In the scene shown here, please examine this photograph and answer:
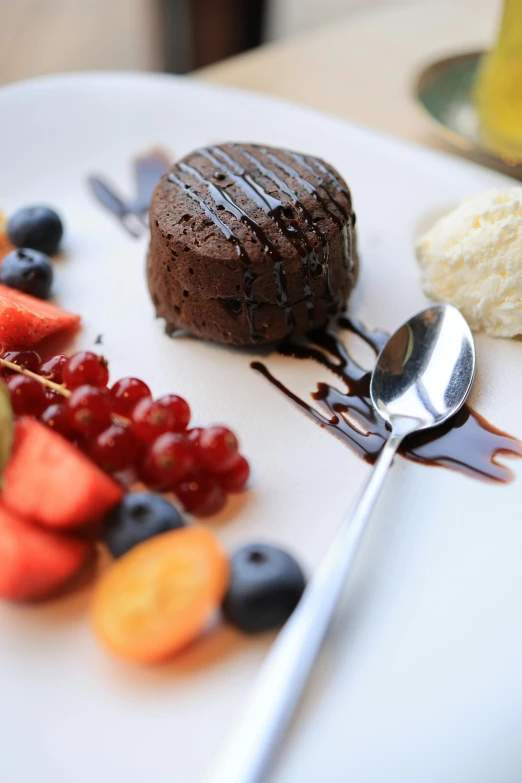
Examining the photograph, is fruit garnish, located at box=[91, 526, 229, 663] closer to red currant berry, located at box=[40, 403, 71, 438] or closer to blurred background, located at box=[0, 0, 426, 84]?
red currant berry, located at box=[40, 403, 71, 438]

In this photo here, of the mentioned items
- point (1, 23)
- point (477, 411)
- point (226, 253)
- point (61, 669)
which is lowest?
point (61, 669)

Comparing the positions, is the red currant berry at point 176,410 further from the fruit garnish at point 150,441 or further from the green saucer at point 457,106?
the green saucer at point 457,106

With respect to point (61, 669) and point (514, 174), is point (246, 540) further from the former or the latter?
point (514, 174)

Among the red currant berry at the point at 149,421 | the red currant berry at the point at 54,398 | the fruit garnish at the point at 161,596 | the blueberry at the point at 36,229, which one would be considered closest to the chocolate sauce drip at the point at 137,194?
the blueberry at the point at 36,229

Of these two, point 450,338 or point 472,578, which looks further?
point 450,338

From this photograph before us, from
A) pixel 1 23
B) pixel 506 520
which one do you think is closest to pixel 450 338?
pixel 506 520

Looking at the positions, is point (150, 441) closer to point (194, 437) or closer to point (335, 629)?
point (194, 437)

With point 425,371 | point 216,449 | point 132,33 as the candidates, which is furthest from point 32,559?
point 132,33
